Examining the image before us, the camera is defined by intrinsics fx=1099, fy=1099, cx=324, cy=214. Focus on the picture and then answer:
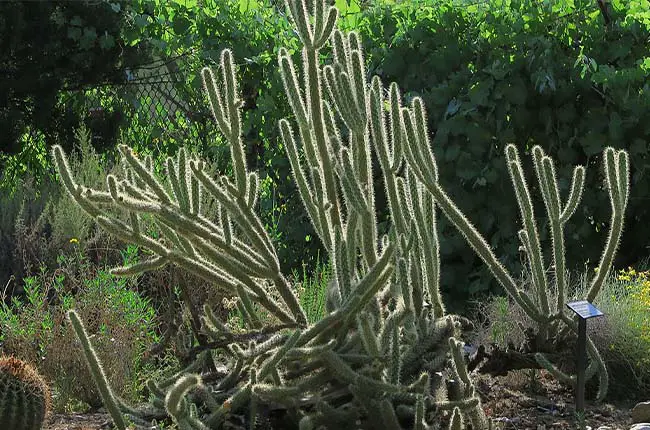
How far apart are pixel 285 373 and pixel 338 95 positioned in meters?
0.89

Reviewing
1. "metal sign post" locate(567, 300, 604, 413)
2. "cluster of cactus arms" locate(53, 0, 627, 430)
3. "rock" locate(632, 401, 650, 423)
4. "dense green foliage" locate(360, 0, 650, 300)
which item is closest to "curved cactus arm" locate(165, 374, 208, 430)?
"cluster of cactus arms" locate(53, 0, 627, 430)

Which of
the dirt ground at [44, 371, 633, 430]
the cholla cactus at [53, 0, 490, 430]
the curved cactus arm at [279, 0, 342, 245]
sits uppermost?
the curved cactus arm at [279, 0, 342, 245]

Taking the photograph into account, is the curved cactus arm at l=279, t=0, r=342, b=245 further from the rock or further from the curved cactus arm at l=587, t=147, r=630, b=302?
the rock

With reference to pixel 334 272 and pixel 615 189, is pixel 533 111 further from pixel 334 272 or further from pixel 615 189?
pixel 334 272

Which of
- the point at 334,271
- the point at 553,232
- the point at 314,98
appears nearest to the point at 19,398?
the point at 334,271

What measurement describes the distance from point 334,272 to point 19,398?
101 cm

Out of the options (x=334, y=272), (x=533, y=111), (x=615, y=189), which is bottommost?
(x=334, y=272)

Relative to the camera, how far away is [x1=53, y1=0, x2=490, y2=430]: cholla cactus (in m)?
3.23

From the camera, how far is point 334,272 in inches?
135

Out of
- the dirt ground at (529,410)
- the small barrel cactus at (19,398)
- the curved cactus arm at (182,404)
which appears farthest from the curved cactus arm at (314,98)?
the small barrel cactus at (19,398)

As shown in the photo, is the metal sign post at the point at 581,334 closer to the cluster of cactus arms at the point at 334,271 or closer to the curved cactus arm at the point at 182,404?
the cluster of cactus arms at the point at 334,271

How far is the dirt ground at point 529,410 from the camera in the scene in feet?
12.7

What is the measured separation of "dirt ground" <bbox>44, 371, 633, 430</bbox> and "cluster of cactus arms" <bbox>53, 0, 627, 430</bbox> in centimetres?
38

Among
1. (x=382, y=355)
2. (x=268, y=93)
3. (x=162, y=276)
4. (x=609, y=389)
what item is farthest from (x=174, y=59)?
(x=382, y=355)
